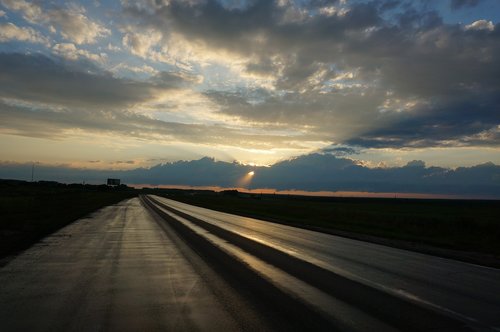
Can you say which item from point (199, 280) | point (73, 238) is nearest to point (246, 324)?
point (199, 280)

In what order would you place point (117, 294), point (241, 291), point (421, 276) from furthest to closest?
point (421, 276) → point (241, 291) → point (117, 294)

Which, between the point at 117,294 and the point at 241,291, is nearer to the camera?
the point at 117,294

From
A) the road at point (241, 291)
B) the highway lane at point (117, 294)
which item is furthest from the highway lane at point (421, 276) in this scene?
the highway lane at point (117, 294)

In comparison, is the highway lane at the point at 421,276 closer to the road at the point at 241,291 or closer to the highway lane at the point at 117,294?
the road at the point at 241,291

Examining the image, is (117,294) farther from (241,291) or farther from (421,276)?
(421,276)

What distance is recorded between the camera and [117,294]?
8.40m

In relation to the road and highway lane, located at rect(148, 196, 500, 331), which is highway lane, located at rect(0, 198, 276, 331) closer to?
the road

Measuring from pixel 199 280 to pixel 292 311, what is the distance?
317cm

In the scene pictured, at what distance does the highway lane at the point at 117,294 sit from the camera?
6445mm

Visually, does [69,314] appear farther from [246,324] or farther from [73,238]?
[73,238]

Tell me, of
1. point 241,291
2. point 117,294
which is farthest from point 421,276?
point 117,294

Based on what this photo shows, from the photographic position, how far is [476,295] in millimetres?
8688

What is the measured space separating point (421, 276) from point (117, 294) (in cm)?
702

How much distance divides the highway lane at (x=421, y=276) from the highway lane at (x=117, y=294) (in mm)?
3203
